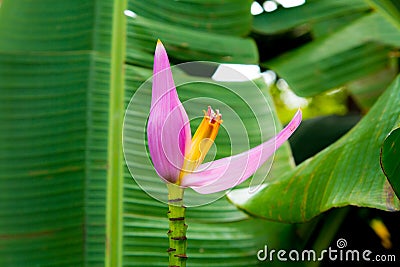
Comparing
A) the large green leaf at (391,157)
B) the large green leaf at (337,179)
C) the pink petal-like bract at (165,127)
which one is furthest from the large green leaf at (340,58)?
the pink petal-like bract at (165,127)

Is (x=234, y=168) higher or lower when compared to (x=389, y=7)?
lower

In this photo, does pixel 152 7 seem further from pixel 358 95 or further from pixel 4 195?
pixel 358 95

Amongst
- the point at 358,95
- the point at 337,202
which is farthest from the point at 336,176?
the point at 358,95

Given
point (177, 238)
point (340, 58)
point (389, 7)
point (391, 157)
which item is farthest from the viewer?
point (340, 58)

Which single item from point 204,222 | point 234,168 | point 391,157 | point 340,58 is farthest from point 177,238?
point 340,58

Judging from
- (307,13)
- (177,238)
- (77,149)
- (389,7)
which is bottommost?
(177,238)

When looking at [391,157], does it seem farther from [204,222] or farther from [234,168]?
[204,222]

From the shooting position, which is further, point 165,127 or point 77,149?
point 77,149
